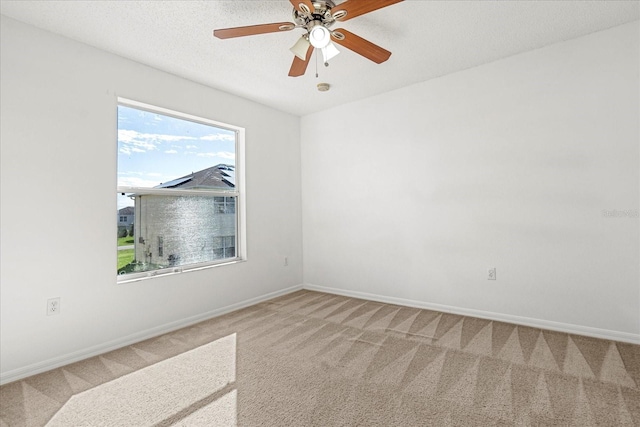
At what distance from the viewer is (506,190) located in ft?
10.2

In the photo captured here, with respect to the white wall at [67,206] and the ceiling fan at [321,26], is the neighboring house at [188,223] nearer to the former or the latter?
the white wall at [67,206]

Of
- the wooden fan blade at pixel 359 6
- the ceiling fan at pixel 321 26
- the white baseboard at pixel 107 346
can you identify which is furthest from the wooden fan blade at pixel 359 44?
the white baseboard at pixel 107 346

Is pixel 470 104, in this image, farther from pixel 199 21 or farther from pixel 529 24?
pixel 199 21

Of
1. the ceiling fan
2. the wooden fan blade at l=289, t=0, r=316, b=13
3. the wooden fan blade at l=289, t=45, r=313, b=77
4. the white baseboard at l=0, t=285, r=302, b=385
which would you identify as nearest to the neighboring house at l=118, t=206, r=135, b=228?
the white baseboard at l=0, t=285, r=302, b=385

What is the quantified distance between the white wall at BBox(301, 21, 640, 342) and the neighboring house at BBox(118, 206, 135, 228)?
2.46 m

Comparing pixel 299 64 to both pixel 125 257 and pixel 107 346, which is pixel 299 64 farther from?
pixel 107 346

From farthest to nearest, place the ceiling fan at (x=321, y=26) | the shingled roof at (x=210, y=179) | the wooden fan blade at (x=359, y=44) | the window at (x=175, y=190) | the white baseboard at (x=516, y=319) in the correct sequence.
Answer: the shingled roof at (x=210, y=179) < the window at (x=175, y=190) < the white baseboard at (x=516, y=319) < the wooden fan blade at (x=359, y=44) < the ceiling fan at (x=321, y=26)

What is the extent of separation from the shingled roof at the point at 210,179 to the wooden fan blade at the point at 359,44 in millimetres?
2197

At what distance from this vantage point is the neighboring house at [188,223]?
313 centimetres

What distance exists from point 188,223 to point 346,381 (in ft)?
7.82

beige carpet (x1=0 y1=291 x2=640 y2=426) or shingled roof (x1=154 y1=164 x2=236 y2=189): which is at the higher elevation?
shingled roof (x1=154 y1=164 x2=236 y2=189)

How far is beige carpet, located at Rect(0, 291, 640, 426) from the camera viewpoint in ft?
5.71

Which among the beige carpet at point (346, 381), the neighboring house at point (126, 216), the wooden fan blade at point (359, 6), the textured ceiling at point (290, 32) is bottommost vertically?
the beige carpet at point (346, 381)

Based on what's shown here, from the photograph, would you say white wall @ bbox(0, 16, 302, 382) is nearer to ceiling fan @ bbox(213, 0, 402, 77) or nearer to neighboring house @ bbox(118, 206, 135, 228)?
neighboring house @ bbox(118, 206, 135, 228)
